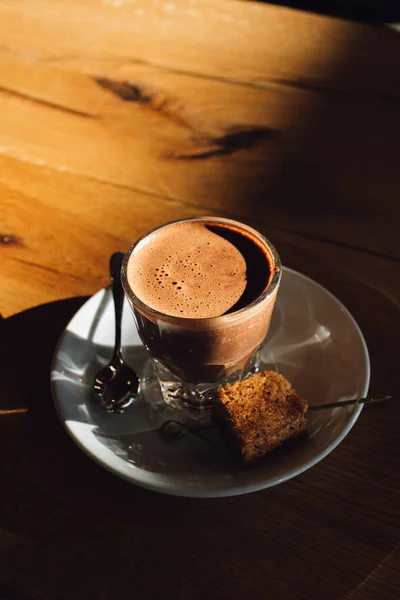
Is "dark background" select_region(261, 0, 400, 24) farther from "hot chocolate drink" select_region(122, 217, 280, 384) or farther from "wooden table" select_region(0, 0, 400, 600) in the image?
"hot chocolate drink" select_region(122, 217, 280, 384)

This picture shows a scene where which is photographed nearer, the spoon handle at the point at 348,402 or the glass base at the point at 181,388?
the spoon handle at the point at 348,402

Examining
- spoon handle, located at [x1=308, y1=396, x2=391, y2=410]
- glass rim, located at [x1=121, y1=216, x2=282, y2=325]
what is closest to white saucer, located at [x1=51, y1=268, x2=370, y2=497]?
spoon handle, located at [x1=308, y1=396, x2=391, y2=410]

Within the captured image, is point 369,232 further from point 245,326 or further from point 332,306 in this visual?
point 245,326

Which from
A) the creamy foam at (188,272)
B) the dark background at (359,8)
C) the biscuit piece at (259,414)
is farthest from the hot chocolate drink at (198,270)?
the dark background at (359,8)

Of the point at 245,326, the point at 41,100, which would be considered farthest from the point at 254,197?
the point at 41,100

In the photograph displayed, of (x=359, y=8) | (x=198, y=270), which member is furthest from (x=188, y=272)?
(x=359, y=8)

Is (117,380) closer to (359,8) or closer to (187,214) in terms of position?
(187,214)

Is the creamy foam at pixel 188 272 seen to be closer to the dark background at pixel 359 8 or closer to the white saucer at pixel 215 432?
the white saucer at pixel 215 432
